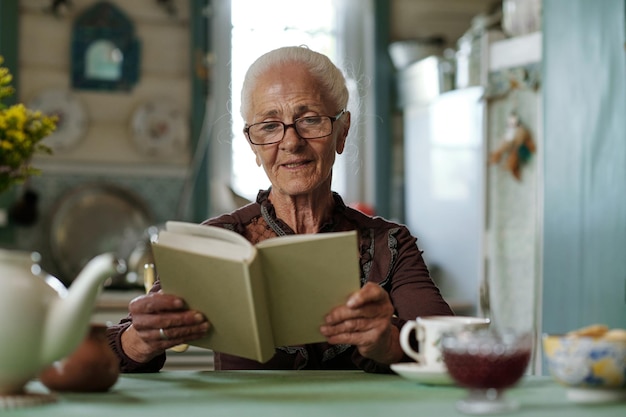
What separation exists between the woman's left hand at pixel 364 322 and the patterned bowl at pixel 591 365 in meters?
0.35

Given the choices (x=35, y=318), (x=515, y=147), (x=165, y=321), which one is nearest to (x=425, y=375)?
(x=165, y=321)

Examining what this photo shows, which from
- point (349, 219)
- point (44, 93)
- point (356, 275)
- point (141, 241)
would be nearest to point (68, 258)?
point (141, 241)

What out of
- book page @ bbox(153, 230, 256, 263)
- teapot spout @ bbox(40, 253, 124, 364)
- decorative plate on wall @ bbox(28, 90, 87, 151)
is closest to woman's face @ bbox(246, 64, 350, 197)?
book page @ bbox(153, 230, 256, 263)

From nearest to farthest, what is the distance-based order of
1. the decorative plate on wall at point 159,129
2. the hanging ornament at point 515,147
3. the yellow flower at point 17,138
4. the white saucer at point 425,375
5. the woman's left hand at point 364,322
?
the yellow flower at point 17,138 < the white saucer at point 425,375 < the woman's left hand at point 364,322 < the hanging ornament at point 515,147 < the decorative plate on wall at point 159,129

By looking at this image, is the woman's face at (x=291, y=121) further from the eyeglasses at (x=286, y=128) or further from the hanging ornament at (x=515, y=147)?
the hanging ornament at (x=515, y=147)

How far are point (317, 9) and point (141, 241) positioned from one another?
64.0 inches

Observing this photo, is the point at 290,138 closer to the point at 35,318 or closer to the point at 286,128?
the point at 286,128

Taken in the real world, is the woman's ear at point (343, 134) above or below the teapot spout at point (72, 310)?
above

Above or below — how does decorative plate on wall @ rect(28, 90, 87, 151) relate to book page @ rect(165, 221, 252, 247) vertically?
above

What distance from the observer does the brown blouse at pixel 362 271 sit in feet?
6.29

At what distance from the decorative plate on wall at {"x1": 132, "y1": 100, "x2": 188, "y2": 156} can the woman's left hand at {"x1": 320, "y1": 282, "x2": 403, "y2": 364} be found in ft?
10.4

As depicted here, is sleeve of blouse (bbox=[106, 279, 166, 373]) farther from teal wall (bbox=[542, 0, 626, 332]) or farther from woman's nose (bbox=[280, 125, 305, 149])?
teal wall (bbox=[542, 0, 626, 332])

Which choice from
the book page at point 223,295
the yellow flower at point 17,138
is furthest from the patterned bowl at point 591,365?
the yellow flower at point 17,138

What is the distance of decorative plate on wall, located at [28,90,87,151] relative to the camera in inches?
Result: 177
